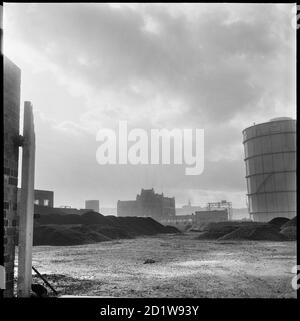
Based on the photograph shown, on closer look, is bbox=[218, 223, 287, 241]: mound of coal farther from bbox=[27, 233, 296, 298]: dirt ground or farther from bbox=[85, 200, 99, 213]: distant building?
bbox=[85, 200, 99, 213]: distant building

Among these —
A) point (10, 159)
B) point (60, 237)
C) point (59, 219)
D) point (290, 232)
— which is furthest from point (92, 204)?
point (10, 159)

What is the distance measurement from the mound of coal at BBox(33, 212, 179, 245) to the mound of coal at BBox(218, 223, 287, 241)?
28.0ft

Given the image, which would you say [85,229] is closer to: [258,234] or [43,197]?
[258,234]

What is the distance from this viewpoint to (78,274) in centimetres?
816

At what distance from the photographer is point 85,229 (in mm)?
23766

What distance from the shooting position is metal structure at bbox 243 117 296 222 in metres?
28.6

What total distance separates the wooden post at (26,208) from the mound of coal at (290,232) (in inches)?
758

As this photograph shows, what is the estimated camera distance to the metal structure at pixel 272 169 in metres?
28.6

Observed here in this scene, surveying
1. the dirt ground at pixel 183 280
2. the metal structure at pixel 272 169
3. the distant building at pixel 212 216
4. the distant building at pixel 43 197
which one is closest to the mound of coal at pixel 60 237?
the dirt ground at pixel 183 280

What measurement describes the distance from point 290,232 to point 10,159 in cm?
2024

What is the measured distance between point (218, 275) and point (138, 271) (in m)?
2.02

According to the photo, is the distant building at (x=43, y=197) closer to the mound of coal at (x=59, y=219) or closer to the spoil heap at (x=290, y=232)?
the mound of coal at (x=59, y=219)

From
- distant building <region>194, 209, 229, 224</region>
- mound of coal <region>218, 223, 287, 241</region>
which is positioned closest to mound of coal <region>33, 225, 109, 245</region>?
mound of coal <region>218, 223, 287, 241</region>

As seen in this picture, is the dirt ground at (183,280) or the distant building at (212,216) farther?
the distant building at (212,216)
